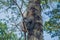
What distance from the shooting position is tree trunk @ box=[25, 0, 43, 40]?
2180 mm

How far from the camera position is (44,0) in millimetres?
3193

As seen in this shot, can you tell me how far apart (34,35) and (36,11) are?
0.31 meters

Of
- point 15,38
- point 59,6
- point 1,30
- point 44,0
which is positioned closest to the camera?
point 44,0

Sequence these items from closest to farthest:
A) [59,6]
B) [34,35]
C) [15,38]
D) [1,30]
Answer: [34,35]
[59,6]
[1,30]
[15,38]

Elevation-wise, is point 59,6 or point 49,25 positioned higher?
point 59,6

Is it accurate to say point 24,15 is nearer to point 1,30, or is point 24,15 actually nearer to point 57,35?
point 57,35

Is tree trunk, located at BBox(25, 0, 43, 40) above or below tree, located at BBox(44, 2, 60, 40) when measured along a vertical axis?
above

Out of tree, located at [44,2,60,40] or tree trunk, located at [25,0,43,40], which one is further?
tree, located at [44,2,60,40]

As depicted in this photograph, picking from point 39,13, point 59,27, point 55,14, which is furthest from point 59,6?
point 39,13

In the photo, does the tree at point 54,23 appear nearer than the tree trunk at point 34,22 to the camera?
No

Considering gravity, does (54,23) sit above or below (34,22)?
below

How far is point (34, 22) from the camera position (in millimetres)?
2215

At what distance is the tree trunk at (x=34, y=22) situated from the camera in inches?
85.8

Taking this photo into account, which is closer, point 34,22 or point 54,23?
point 34,22
